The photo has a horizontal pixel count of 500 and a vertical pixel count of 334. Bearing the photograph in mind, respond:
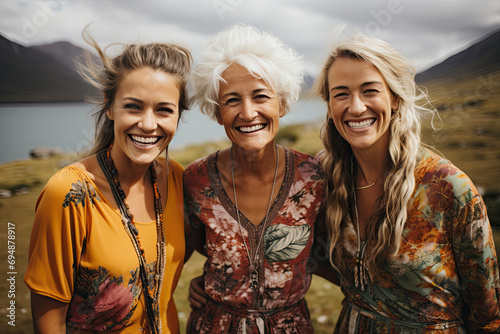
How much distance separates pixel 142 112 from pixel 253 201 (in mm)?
821

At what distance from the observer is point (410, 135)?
1.90 meters

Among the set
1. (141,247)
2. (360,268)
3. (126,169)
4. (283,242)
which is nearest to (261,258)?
(283,242)

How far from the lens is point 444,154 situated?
4965 mm

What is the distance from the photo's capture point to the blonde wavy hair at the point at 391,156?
1825mm

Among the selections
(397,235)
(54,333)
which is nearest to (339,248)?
(397,235)

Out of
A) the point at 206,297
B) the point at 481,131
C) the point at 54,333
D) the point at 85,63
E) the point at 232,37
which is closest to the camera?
the point at 54,333

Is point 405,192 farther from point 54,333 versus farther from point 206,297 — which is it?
point 54,333

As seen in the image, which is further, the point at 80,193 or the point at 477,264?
the point at 477,264

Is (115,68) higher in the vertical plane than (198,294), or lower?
higher

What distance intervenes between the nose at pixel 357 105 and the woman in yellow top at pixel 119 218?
3.13 feet

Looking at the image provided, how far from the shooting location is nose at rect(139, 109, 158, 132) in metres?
1.76

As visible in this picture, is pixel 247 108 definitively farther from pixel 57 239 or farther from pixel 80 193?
pixel 57 239

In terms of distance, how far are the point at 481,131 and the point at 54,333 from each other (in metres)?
5.78

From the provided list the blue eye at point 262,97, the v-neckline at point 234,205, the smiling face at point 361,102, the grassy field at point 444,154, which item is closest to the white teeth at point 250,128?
the blue eye at point 262,97
